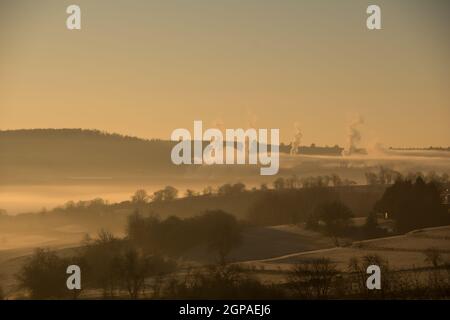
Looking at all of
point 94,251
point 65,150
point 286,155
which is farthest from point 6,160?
point 286,155

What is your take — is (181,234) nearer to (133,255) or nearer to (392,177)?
(133,255)

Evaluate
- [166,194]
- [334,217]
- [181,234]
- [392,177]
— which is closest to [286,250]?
[334,217]

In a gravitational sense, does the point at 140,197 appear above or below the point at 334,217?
above

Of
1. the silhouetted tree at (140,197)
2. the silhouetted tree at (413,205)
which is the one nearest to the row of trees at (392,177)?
the silhouetted tree at (413,205)

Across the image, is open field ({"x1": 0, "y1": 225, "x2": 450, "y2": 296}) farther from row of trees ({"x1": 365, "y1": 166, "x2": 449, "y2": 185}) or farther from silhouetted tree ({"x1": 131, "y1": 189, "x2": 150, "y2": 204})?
silhouetted tree ({"x1": 131, "y1": 189, "x2": 150, "y2": 204})

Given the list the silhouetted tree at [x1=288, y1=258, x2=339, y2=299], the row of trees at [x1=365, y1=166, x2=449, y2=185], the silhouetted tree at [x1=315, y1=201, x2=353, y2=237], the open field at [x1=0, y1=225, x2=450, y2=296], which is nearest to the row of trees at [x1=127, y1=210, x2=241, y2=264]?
the open field at [x1=0, y1=225, x2=450, y2=296]

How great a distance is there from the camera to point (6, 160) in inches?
1025

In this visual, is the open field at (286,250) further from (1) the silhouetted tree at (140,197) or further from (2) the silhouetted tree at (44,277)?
(1) the silhouetted tree at (140,197)

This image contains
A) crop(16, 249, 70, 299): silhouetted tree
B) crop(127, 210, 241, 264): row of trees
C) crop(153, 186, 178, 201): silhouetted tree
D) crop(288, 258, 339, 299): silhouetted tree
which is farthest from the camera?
crop(153, 186, 178, 201): silhouetted tree

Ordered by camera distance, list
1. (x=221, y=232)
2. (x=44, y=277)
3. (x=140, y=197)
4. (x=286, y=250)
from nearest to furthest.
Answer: (x=44, y=277)
(x=221, y=232)
(x=140, y=197)
(x=286, y=250)

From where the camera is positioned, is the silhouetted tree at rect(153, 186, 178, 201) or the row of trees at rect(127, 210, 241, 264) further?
the silhouetted tree at rect(153, 186, 178, 201)

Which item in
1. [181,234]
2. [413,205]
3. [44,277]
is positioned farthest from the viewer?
[413,205]
